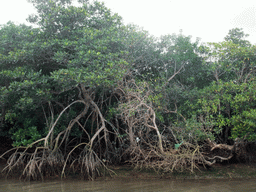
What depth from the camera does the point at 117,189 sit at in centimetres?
615

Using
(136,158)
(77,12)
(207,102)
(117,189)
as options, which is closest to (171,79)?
(207,102)

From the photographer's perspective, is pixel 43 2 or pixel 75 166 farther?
pixel 43 2

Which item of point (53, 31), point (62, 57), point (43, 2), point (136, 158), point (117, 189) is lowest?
point (117, 189)

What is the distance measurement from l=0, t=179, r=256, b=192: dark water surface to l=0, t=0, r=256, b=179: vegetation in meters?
0.47

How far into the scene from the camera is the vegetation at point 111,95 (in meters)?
7.44

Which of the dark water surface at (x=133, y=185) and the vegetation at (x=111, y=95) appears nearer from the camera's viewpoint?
the dark water surface at (x=133, y=185)

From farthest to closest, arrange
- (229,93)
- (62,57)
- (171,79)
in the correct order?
(171,79), (229,93), (62,57)

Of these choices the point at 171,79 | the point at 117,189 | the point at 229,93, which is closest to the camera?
the point at 117,189

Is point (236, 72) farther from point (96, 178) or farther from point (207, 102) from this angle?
point (96, 178)

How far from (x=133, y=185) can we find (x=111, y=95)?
3.51 metres

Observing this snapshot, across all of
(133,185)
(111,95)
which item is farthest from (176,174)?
(111,95)

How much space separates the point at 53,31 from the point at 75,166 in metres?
4.92

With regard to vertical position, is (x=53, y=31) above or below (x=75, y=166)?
above

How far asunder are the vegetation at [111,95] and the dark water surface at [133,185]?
0.47 metres
